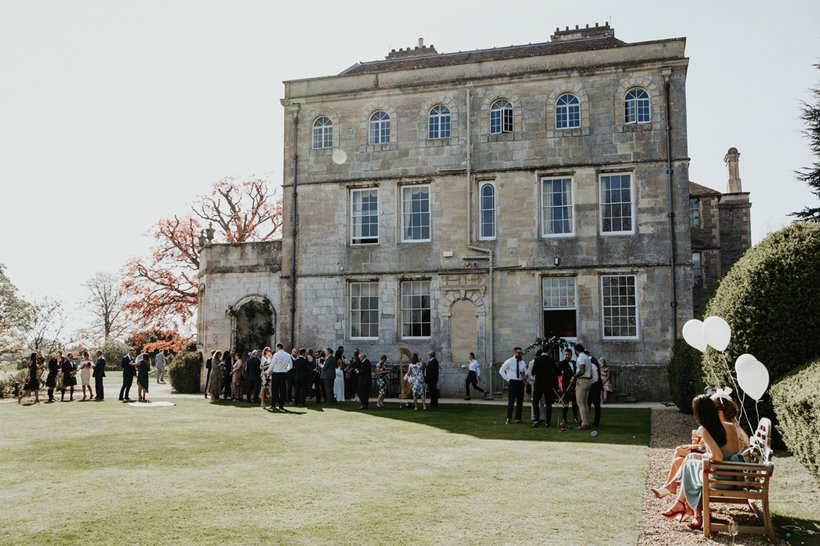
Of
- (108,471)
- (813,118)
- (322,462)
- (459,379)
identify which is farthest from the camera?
(813,118)

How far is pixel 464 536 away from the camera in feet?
22.1

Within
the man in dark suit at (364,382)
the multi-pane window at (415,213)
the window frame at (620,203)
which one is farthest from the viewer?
the multi-pane window at (415,213)

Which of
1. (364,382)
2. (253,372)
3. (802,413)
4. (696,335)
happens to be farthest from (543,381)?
(253,372)

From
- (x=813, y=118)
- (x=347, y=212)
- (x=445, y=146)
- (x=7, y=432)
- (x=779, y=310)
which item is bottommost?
(x=7, y=432)

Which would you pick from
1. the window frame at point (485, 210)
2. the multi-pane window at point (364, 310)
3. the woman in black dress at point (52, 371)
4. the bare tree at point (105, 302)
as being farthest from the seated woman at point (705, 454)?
the bare tree at point (105, 302)

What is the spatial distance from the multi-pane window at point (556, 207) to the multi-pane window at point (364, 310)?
20.6 ft

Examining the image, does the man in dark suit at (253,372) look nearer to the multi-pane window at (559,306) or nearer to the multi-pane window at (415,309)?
the multi-pane window at (415,309)

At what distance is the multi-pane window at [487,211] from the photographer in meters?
23.5

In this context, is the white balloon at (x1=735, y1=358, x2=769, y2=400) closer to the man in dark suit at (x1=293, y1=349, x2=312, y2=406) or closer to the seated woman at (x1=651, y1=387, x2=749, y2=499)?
the seated woman at (x1=651, y1=387, x2=749, y2=499)

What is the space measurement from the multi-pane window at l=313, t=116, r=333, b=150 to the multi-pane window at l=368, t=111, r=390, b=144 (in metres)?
1.60

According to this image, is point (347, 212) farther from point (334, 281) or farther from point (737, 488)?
point (737, 488)

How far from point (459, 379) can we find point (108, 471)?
14220 mm

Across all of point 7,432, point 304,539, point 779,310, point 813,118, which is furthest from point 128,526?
point 813,118

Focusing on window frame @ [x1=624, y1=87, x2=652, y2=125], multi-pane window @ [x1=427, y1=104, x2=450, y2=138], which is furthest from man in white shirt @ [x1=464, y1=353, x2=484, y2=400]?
window frame @ [x1=624, y1=87, x2=652, y2=125]
